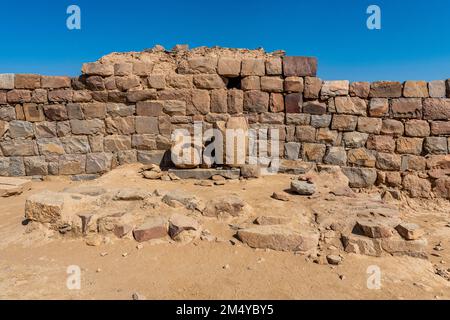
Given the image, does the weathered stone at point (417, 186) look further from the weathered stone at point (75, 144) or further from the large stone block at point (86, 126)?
the weathered stone at point (75, 144)

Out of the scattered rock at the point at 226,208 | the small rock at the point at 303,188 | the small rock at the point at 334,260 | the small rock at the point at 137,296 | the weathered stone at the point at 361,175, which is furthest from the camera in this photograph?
the weathered stone at the point at 361,175

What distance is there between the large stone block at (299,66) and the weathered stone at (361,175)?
2.34 meters

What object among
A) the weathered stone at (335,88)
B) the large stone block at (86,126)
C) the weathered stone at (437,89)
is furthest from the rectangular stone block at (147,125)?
the weathered stone at (437,89)

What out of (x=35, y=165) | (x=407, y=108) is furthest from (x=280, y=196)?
(x=35, y=165)

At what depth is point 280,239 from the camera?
3.74 meters

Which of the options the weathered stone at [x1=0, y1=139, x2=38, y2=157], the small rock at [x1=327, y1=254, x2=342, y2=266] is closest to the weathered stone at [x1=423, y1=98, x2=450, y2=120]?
the small rock at [x1=327, y1=254, x2=342, y2=266]

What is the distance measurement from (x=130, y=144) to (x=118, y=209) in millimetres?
3197

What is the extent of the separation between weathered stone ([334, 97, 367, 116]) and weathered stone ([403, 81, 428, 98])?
90cm

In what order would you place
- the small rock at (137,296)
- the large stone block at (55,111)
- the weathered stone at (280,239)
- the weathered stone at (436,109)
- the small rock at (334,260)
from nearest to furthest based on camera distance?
the small rock at (137,296), the small rock at (334,260), the weathered stone at (280,239), the weathered stone at (436,109), the large stone block at (55,111)

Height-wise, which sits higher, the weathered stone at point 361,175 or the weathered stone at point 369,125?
the weathered stone at point 369,125

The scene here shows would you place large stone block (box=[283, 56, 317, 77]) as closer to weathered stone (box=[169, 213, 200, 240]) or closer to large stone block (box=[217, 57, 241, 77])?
large stone block (box=[217, 57, 241, 77])

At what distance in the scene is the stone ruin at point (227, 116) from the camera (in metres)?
6.90

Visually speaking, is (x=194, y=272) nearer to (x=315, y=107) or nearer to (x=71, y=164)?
(x=315, y=107)

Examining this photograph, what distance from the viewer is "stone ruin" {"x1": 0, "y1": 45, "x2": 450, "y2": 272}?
6.90m
